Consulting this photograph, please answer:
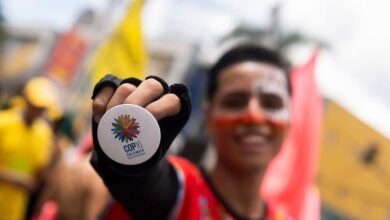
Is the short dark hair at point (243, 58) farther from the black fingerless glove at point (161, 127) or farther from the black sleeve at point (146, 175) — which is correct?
the black fingerless glove at point (161, 127)

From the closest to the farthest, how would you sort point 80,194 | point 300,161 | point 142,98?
point 142,98 → point 80,194 → point 300,161

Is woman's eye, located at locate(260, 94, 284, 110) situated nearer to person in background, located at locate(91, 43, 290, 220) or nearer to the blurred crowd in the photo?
person in background, located at locate(91, 43, 290, 220)

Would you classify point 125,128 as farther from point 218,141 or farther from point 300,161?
point 300,161

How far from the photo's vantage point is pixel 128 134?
2.18 ft

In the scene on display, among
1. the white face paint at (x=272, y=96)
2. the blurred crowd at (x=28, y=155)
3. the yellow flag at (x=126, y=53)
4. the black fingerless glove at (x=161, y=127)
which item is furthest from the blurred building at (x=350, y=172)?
the black fingerless glove at (x=161, y=127)

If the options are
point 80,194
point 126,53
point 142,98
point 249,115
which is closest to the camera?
point 142,98

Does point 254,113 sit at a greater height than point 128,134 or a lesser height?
lesser

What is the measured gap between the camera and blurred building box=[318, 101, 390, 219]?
10570 millimetres

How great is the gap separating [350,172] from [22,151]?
10.3 m

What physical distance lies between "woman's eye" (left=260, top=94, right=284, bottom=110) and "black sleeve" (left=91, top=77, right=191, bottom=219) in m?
0.57

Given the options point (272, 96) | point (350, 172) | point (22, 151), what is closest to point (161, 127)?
point (272, 96)

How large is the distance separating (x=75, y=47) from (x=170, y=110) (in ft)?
41.3

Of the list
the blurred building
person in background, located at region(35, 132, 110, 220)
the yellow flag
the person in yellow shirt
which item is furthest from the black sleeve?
the blurred building

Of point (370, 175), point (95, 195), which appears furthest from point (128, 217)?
point (370, 175)
